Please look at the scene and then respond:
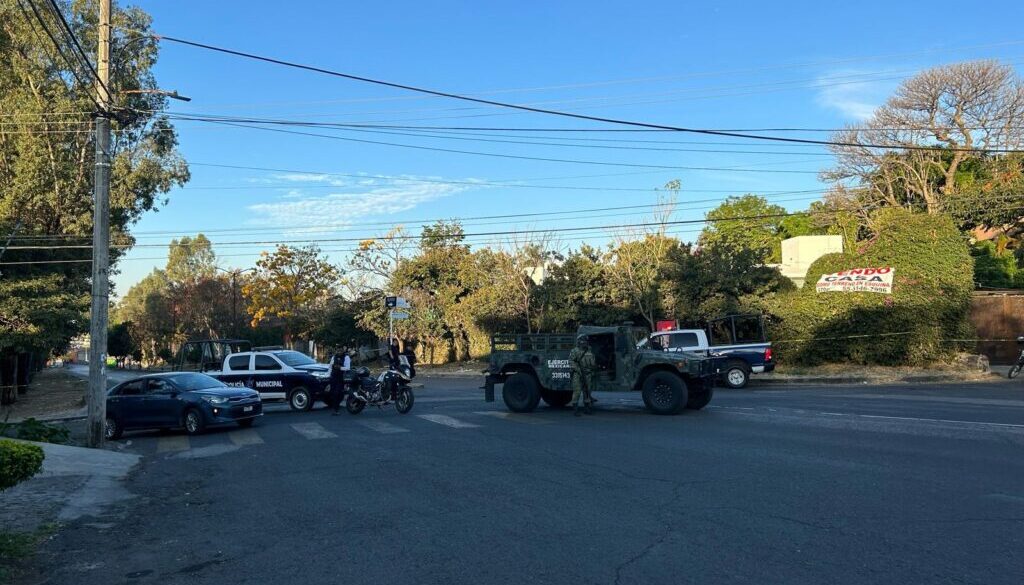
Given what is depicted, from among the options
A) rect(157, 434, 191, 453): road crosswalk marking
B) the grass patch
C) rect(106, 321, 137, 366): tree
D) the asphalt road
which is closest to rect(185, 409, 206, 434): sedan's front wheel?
rect(157, 434, 191, 453): road crosswalk marking

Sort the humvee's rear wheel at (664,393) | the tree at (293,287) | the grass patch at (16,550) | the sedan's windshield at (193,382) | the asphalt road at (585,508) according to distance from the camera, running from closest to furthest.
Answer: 1. the asphalt road at (585,508)
2. the grass patch at (16,550)
3. the humvee's rear wheel at (664,393)
4. the sedan's windshield at (193,382)
5. the tree at (293,287)

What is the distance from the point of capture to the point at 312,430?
1562 cm

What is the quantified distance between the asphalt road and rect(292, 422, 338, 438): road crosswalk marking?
531mm

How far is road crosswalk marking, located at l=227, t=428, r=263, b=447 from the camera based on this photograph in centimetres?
1437

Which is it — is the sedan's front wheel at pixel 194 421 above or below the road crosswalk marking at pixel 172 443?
above

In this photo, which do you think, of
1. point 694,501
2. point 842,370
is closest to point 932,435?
point 694,501

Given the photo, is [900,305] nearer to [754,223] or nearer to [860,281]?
[860,281]

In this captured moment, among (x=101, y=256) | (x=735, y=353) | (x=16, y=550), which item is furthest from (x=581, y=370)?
(x=16, y=550)

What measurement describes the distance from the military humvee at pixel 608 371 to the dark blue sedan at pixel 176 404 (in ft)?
18.8

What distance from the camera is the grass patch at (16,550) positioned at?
19.5ft

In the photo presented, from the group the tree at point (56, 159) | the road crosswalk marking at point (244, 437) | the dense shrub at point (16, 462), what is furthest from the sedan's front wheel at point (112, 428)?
the tree at point (56, 159)

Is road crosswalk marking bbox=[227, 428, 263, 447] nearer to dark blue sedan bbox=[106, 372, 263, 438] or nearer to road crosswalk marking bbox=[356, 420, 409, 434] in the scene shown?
dark blue sedan bbox=[106, 372, 263, 438]

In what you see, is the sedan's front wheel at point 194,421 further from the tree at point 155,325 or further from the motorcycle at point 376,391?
the tree at point 155,325

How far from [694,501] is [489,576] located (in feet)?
9.77
